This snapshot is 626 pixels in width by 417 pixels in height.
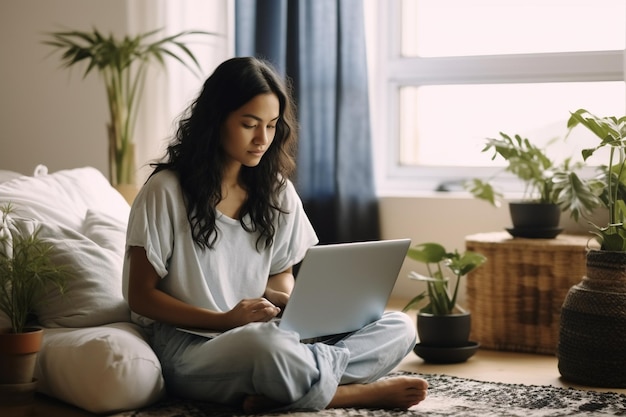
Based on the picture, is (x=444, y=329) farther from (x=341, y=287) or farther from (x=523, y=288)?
(x=341, y=287)

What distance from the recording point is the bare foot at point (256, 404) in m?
2.16

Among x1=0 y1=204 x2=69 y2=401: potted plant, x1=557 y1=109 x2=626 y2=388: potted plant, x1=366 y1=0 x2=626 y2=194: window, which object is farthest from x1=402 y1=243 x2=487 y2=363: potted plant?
x1=366 y1=0 x2=626 y2=194: window

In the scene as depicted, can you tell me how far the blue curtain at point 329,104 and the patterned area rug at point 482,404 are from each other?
1518 millimetres

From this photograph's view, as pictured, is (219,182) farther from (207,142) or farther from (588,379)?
(588,379)

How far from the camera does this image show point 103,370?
216 centimetres

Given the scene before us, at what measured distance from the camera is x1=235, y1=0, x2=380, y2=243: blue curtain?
4.07 m

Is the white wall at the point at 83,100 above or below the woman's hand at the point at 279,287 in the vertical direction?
above

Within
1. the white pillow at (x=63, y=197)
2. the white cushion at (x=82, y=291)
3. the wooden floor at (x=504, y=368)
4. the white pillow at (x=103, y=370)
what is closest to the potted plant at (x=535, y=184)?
the wooden floor at (x=504, y=368)

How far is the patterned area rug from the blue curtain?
4.98 feet

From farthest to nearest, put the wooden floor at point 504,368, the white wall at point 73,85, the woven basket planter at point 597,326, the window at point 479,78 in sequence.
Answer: the white wall at point 73,85 → the window at point 479,78 → the wooden floor at point 504,368 → the woven basket planter at point 597,326

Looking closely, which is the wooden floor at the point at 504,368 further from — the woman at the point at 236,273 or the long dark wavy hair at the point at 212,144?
the long dark wavy hair at the point at 212,144

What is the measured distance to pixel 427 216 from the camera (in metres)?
4.05

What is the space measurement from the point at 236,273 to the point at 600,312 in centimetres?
96

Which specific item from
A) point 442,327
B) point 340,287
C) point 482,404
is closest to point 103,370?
point 340,287
